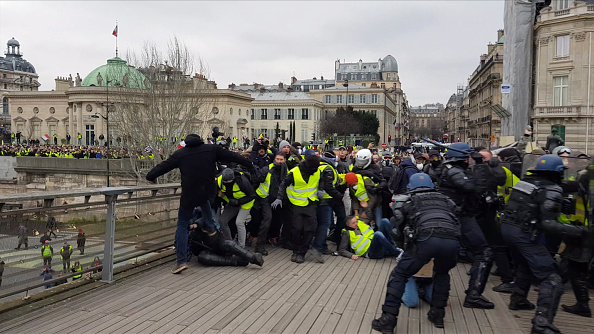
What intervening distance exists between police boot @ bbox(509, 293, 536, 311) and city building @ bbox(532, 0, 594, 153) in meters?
34.8

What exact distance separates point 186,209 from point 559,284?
5.06 metres

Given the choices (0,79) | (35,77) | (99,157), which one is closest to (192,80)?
(99,157)

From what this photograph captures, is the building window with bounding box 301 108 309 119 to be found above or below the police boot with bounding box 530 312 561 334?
above

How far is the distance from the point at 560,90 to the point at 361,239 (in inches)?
1472

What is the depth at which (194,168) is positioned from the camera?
266 inches

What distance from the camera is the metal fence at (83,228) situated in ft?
16.3

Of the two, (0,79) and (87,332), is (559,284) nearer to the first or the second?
(87,332)

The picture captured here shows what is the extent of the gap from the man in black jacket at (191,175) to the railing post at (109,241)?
647mm

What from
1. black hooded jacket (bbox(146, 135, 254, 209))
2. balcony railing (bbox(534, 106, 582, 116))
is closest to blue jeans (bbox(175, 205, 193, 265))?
black hooded jacket (bbox(146, 135, 254, 209))

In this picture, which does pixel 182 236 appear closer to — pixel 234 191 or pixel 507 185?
pixel 234 191

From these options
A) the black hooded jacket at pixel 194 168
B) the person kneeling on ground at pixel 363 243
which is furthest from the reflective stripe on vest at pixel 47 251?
the person kneeling on ground at pixel 363 243

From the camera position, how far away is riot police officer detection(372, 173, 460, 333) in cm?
481

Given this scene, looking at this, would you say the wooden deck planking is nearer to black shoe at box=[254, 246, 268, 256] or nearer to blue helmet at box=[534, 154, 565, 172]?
black shoe at box=[254, 246, 268, 256]

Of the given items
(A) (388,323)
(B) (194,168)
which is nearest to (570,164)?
(A) (388,323)
